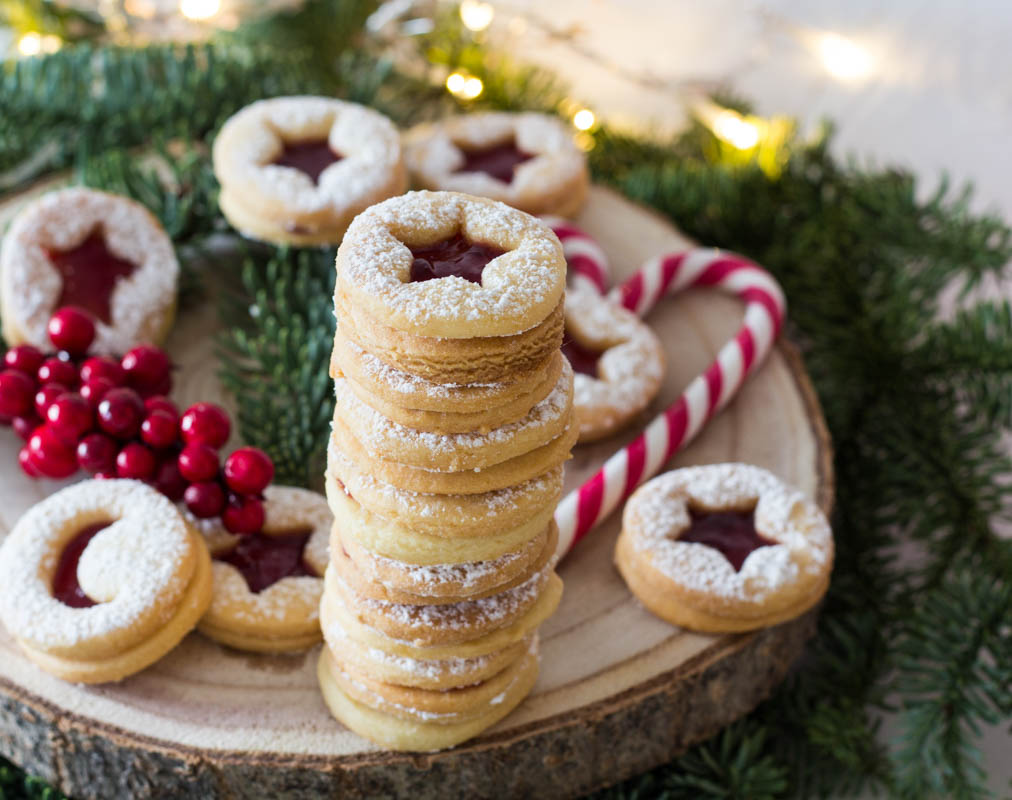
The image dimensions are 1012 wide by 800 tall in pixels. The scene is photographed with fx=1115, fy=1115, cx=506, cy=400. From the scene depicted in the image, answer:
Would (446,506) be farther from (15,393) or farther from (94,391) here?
(15,393)

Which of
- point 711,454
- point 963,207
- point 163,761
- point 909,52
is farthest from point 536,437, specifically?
point 909,52

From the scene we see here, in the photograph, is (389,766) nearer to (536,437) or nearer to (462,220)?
(536,437)

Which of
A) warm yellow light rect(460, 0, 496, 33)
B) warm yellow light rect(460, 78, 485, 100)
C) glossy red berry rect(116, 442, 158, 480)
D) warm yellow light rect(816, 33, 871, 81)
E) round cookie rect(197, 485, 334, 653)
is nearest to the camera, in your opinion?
round cookie rect(197, 485, 334, 653)

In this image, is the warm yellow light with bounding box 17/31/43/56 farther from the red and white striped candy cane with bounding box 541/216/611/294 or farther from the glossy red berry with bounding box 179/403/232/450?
the glossy red berry with bounding box 179/403/232/450

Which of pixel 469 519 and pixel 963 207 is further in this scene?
pixel 963 207

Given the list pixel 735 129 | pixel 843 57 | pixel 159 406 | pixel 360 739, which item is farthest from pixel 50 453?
pixel 843 57

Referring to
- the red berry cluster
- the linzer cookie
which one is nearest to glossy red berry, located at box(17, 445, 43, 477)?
the red berry cluster
